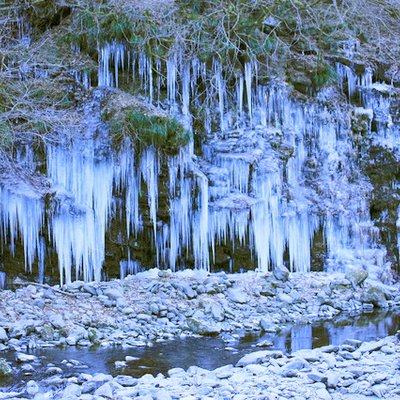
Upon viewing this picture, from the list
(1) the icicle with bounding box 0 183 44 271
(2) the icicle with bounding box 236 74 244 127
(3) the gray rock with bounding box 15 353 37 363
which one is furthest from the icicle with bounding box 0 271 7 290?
(2) the icicle with bounding box 236 74 244 127

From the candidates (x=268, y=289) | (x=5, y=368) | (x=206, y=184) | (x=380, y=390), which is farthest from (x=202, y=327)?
(x=380, y=390)

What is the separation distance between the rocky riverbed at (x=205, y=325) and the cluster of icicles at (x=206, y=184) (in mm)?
781

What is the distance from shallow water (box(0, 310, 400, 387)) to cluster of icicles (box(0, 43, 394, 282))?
320 cm

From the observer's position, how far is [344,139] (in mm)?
14492

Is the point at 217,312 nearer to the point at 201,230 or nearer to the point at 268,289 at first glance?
the point at 268,289

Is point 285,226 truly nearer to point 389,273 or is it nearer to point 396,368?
point 389,273

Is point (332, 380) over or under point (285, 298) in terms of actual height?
over

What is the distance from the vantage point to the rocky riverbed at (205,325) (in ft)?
17.9

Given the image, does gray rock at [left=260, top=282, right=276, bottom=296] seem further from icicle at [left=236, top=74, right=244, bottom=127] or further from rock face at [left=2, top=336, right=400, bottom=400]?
rock face at [left=2, top=336, right=400, bottom=400]

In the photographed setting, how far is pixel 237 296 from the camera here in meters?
10.6

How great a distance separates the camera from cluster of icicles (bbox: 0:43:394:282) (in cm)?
1105

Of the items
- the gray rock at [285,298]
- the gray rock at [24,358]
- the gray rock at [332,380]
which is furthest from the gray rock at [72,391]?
the gray rock at [285,298]

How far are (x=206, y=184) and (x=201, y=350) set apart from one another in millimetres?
4876

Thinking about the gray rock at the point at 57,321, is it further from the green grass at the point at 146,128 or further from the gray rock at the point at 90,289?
the green grass at the point at 146,128
